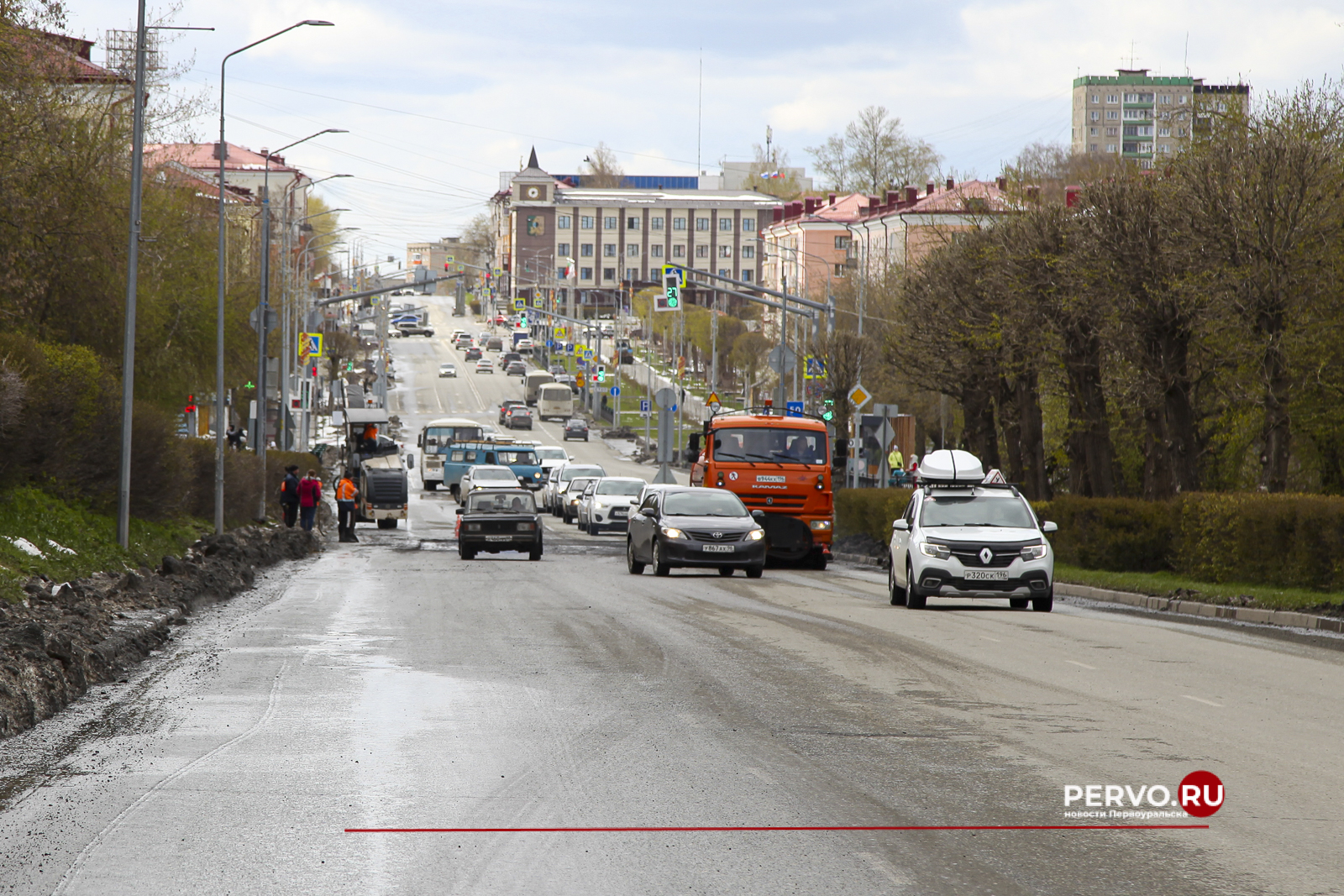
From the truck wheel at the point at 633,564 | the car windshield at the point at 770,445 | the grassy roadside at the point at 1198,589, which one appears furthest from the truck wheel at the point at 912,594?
the car windshield at the point at 770,445

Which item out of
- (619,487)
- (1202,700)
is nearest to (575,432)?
(619,487)

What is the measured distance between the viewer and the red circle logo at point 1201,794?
8019 millimetres

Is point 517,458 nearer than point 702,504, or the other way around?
point 702,504

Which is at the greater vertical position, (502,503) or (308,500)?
(502,503)

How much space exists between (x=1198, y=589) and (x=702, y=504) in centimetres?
883

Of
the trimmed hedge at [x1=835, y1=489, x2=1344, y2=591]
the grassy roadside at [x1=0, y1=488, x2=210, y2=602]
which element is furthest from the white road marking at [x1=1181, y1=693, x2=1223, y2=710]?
the grassy roadside at [x1=0, y1=488, x2=210, y2=602]

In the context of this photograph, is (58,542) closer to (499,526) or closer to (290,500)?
(499,526)

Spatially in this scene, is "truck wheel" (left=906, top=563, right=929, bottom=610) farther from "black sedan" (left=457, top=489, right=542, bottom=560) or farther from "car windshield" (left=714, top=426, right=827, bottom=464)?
"black sedan" (left=457, top=489, right=542, bottom=560)

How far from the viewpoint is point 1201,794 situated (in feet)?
27.5

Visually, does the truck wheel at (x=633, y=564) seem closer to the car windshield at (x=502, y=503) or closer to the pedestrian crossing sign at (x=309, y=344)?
the car windshield at (x=502, y=503)

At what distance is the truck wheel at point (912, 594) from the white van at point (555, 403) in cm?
10071

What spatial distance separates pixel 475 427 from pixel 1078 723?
69610 mm

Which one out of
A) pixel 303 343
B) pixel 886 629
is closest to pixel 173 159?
pixel 303 343

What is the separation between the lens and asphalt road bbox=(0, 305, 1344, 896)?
6742 millimetres
